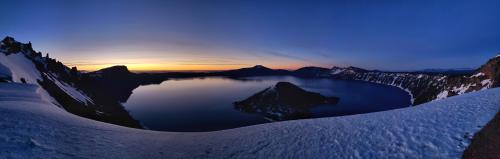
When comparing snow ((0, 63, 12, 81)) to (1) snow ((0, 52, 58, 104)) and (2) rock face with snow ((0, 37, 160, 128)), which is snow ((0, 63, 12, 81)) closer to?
(2) rock face with snow ((0, 37, 160, 128))

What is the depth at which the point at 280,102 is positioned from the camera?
175250mm

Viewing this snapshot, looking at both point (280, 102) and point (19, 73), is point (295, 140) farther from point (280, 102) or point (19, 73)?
point (280, 102)

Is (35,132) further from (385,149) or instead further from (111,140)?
(385,149)

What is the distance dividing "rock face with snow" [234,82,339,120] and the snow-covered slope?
133 metres

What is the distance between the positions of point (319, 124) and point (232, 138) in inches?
275

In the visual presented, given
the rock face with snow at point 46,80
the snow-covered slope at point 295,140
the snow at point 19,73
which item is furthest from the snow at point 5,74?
the snow-covered slope at point 295,140

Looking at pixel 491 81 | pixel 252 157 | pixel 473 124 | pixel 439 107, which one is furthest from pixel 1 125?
pixel 491 81

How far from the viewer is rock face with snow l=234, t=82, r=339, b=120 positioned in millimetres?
160225

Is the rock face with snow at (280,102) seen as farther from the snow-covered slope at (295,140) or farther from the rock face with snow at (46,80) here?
the snow-covered slope at (295,140)

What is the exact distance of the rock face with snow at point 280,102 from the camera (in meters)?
160

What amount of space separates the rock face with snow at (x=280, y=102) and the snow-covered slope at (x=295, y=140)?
438 ft

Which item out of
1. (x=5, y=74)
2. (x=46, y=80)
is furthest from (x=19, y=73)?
(x=46, y=80)

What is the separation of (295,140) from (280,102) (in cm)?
16133

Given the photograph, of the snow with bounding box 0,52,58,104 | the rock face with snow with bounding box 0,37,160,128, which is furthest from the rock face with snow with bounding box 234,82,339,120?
the snow with bounding box 0,52,58,104
